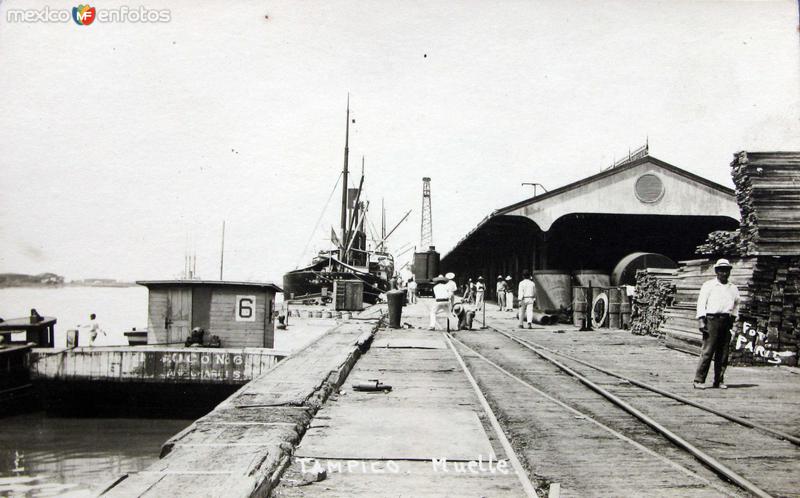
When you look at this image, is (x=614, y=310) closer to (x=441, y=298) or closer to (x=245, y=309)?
(x=441, y=298)

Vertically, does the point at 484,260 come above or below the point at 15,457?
above

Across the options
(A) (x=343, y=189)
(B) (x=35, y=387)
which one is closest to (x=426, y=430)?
(B) (x=35, y=387)

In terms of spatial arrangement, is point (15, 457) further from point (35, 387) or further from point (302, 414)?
point (302, 414)

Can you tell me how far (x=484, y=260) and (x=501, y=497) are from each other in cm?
4517

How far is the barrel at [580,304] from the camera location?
18.8 m

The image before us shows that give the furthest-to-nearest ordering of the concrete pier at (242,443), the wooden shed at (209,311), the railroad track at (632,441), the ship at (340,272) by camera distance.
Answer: the ship at (340,272) < the wooden shed at (209,311) < the railroad track at (632,441) < the concrete pier at (242,443)

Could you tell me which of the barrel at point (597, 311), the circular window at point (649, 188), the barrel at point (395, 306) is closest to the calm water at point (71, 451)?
the barrel at point (395, 306)

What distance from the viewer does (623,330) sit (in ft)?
57.8

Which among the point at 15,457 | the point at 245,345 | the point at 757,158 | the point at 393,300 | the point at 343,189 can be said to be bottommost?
the point at 15,457

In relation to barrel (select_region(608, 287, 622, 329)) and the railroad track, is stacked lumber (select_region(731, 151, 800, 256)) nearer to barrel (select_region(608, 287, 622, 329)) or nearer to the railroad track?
the railroad track

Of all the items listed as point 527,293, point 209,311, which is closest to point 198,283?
point 209,311

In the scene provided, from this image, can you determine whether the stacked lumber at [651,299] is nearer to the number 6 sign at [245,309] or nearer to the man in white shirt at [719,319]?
the man in white shirt at [719,319]

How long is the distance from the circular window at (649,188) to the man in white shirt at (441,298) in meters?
11.2

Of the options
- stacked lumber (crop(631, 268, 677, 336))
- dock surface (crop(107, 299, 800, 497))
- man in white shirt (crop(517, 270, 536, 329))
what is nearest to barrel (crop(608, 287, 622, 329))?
stacked lumber (crop(631, 268, 677, 336))
